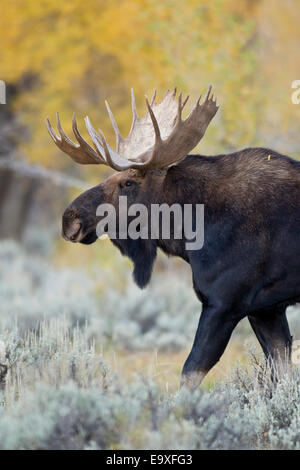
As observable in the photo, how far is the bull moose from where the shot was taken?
5.62 m

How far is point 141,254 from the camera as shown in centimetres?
631

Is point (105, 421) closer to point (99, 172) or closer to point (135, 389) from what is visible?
point (135, 389)

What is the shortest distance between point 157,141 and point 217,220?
2.17ft

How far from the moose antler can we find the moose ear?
55 centimetres

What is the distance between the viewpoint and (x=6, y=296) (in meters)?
13.1

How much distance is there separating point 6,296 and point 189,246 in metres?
7.65

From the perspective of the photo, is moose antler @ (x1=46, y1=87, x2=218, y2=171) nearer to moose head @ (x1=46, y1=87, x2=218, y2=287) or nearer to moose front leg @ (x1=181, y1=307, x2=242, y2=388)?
moose head @ (x1=46, y1=87, x2=218, y2=287)

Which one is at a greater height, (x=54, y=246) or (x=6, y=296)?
(x=54, y=246)

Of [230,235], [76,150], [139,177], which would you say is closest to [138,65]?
[76,150]

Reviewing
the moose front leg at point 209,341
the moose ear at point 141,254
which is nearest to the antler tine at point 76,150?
the moose ear at point 141,254

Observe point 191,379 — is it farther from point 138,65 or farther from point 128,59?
point 128,59

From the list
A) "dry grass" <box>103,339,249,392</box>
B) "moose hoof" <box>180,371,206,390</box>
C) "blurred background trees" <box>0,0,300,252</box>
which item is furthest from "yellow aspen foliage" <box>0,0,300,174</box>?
"moose hoof" <box>180,371,206,390</box>

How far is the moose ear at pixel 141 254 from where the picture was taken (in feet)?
20.5
